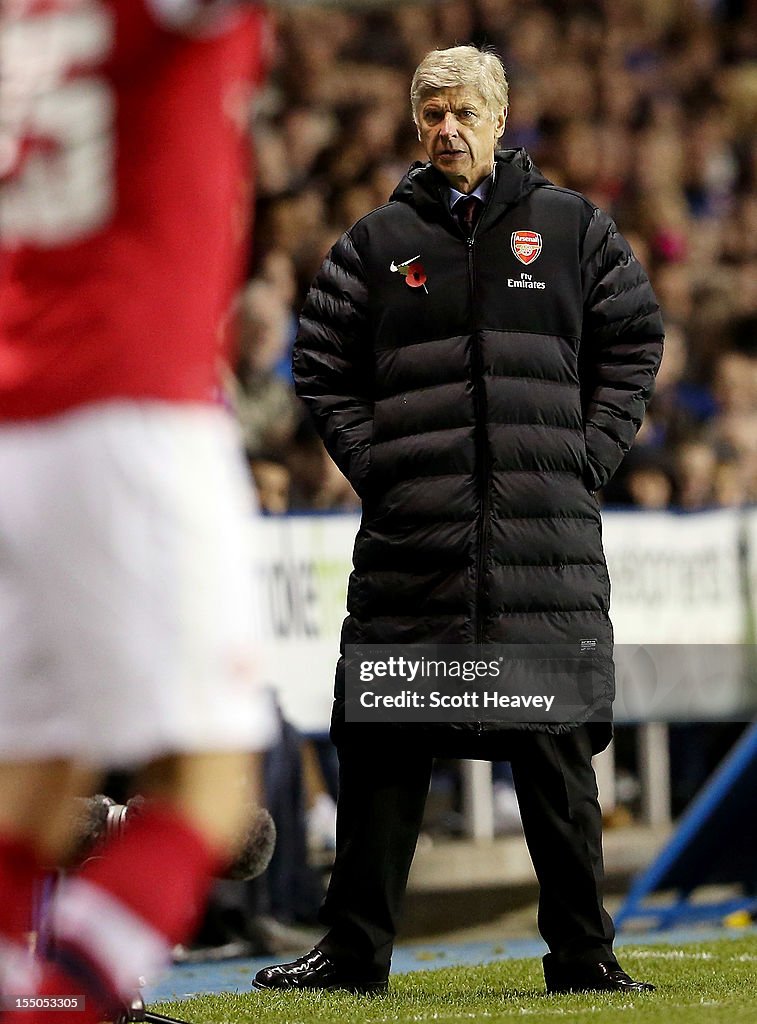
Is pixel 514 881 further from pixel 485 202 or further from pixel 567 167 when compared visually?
pixel 567 167

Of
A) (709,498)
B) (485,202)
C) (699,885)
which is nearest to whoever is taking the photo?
(485,202)

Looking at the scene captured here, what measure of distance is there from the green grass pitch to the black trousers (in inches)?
6.1

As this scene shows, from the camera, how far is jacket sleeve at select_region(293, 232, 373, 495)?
516 cm

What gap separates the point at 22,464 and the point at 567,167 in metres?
10.2

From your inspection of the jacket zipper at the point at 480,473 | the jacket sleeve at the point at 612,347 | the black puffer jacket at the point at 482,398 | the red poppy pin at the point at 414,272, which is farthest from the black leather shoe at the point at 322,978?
the red poppy pin at the point at 414,272

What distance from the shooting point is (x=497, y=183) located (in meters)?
5.08

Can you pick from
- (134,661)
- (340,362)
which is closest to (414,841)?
(340,362)

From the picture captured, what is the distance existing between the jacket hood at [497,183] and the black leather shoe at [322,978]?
2.02m

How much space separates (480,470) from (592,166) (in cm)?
813

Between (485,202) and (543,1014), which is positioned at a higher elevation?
(485,202)

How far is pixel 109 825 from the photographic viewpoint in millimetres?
4406

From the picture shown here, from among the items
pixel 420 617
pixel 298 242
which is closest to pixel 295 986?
pixel 420 617

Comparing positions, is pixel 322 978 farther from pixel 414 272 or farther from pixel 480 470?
pixel 414 272

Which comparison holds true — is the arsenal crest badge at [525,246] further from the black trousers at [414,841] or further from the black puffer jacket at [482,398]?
the black trousers at [414,841]
